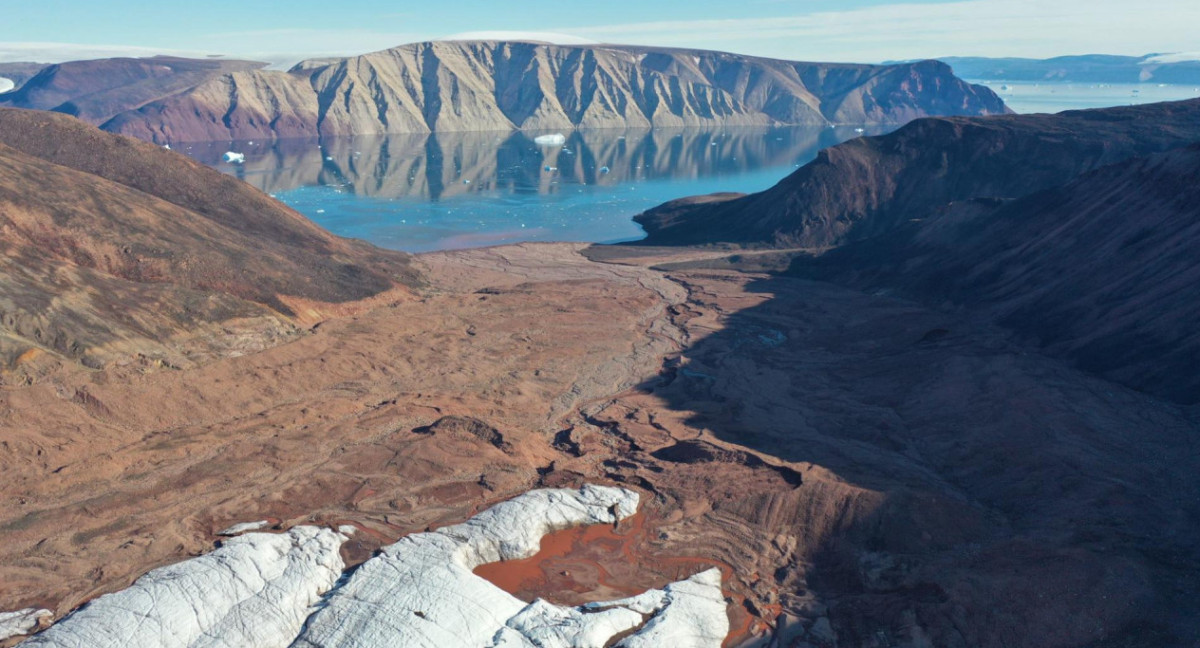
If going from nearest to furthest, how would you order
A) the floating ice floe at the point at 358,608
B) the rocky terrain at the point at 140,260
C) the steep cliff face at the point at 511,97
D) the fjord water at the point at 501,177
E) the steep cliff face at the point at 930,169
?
the floating ice floe at the point at 358,608, the rocky terrain at the point at 140,260, the steep cliff face at the point at 930,169, the fjord water at the point at 501,177, the steep cliff face at the point at 511,97

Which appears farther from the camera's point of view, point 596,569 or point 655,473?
point 655,473

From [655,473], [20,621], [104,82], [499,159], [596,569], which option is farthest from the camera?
[104,82]

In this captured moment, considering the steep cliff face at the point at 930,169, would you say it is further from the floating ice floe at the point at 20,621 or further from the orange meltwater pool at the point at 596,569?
the floating ice floe at the point at 20,621

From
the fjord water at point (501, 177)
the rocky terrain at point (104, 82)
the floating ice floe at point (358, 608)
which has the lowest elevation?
the floating ice floe at point (358, 608)

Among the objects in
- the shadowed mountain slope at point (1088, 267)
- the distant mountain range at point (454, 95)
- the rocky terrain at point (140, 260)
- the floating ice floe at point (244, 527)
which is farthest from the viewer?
the distant mountain range at point (454, 95)

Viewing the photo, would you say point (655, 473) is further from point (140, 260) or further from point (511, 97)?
point (511, 97)

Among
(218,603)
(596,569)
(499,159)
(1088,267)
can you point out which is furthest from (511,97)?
(218,603)

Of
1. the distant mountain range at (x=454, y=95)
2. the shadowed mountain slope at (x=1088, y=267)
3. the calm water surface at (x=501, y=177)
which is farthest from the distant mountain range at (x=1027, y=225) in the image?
the distant mountain range at (x=454, y=95)
